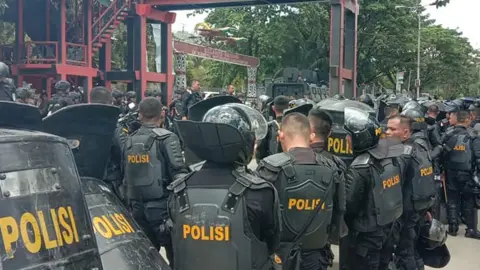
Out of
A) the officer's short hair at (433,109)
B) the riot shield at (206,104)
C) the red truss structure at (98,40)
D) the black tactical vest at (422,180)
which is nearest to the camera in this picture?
the riot shield at (206,104)

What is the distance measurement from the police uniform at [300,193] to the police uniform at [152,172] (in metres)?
1.19

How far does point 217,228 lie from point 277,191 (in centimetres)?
75

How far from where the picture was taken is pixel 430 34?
4659 cm

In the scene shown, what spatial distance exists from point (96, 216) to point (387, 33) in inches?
1469

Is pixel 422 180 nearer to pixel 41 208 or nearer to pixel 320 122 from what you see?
pixel 320 122

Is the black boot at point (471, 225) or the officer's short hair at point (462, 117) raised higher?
the officer's short hair at point (462, 117)

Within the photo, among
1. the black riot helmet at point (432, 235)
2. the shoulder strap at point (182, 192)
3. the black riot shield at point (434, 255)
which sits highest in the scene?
the shoulder strap at point (182, 192)

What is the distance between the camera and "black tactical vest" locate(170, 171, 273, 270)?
3.23 metres

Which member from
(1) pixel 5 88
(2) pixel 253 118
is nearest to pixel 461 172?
(2) pixel 253 118

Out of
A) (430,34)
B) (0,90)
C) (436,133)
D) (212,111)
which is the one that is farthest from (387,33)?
(212,111)

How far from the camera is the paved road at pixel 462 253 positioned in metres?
7.07

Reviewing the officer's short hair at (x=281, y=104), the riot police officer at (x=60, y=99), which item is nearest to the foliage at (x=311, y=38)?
the riot police officer at (x=60, y=99)

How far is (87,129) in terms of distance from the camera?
3.93 m

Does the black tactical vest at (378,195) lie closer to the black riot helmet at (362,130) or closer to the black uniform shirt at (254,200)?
the black riot helmet at (362,130)
